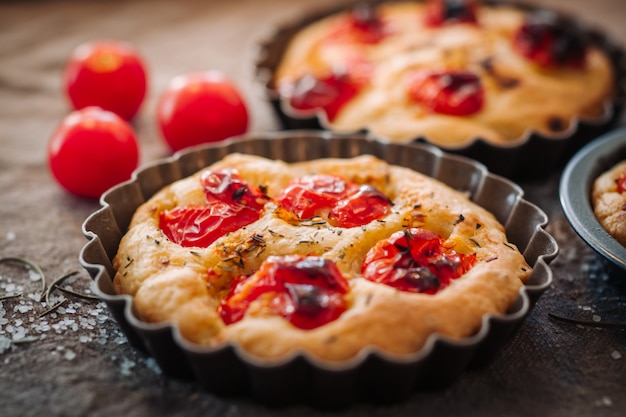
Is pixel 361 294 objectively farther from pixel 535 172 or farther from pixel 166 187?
pixel 535 172

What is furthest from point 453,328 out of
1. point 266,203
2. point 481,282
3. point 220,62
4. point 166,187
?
point 220,62

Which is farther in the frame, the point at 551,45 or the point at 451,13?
the point at 451,13

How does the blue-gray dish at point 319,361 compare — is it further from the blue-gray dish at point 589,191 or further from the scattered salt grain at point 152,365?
the blue-gray dish at point 589,191

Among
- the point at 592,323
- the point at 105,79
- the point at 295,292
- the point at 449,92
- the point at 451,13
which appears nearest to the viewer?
the point at 295,292

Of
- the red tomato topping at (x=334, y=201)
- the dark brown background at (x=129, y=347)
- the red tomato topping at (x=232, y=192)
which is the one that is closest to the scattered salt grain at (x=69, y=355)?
the dark brown background at (x=129, y=347)

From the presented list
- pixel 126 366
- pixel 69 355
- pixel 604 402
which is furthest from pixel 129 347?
pixel 604 402

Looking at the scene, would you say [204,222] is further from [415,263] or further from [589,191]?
[589,191]

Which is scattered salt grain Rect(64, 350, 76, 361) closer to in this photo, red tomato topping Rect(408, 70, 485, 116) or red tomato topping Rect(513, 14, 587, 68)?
red tomato topping Rect(408, 70, 485, 116)

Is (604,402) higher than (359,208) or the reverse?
the reverse
